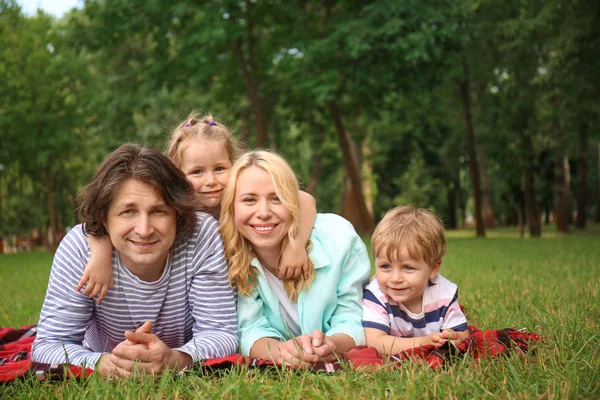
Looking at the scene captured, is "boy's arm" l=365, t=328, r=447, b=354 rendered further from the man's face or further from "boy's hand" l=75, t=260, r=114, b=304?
"boy's hand" l=75, t=260, r=114, b=304

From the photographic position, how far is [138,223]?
10.3 ft

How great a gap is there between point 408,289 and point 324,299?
0.51m

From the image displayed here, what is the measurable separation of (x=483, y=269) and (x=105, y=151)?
18.6 meters

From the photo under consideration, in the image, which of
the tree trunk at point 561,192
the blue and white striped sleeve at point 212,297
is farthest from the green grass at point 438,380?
the tree trunk at point 561,192

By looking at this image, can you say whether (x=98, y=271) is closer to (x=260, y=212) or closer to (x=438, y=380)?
(x=260, y=212)

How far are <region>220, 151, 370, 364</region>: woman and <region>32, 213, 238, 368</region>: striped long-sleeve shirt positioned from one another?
6.2 inches

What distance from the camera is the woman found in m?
3.58

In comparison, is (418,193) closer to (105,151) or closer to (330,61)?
(105,151)

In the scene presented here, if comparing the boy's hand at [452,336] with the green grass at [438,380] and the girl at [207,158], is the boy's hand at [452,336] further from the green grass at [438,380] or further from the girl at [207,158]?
the girl at [207,158]

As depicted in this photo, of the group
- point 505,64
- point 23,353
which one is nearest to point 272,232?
point 23,353

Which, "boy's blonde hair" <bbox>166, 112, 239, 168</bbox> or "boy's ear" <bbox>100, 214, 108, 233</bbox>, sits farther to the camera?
"boy's blonde hair" <bbox>166, 112, 239, 168</bbox>

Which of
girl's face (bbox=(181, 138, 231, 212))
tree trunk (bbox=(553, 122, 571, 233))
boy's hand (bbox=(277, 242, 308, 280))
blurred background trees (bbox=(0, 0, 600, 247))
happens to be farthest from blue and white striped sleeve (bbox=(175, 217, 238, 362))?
tree trunk (bbox=(553, 122, 571, 233))

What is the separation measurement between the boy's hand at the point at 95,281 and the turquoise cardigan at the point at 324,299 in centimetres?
83

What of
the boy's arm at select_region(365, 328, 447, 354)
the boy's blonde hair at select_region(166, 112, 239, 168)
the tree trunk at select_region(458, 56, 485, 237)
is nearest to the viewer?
the boy's arm at select_region(365, 328, 447, 354)
